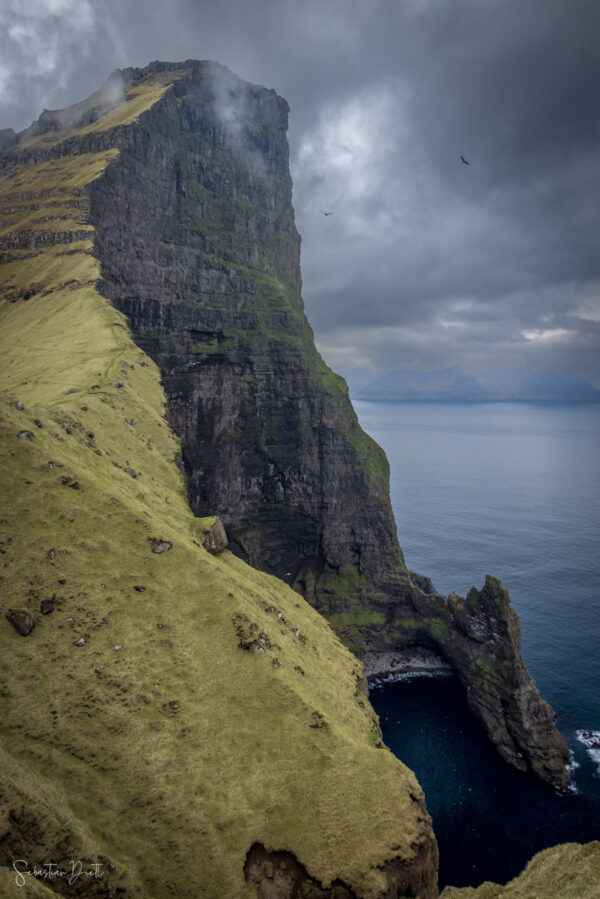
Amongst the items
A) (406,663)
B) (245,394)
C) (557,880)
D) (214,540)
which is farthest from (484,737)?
(245,394)

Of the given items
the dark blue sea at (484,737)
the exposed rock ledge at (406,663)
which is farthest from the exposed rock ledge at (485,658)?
the dark blue sea at (484,737)

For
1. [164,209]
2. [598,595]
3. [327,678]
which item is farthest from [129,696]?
[598,595]

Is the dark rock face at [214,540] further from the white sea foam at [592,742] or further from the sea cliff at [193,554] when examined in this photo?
the white sea foam at [592,742]

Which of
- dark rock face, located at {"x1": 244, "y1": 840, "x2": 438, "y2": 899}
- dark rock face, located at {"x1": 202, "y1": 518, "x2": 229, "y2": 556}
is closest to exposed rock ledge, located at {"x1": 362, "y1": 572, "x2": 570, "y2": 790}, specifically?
dark rock face, located at {"x1": 244, "y1": 840, "x2": 438, "y2": 899}

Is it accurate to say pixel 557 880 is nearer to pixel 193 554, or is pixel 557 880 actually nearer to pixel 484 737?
pixel 193 554

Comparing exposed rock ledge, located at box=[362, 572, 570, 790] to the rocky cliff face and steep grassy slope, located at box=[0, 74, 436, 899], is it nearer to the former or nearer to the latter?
the rocky cliff face

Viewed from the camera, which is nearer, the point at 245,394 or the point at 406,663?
the point at 406,663
